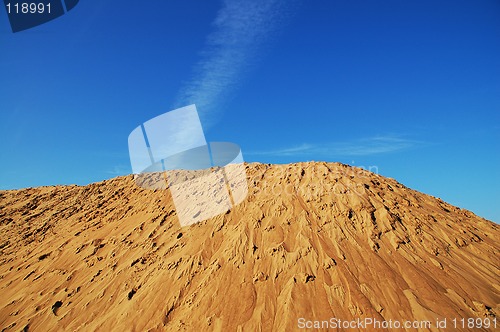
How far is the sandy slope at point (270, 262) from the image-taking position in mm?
13828

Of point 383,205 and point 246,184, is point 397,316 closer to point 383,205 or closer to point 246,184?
point 383,205

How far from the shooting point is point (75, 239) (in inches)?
917

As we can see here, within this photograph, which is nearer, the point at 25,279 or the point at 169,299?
the point at 169,299

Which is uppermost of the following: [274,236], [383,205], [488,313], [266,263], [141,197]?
[141,197]

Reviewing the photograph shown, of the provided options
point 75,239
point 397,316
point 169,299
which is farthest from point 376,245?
point 75,239

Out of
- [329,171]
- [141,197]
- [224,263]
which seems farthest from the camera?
[141,197]

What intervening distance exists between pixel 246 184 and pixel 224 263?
786 centimetres

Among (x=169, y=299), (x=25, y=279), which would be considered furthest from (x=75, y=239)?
(x=169, y=299)

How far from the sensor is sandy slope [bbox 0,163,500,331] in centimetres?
1383

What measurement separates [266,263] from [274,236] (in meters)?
2.11

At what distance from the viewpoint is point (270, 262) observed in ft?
54.2

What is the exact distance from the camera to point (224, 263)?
1708 centimetres

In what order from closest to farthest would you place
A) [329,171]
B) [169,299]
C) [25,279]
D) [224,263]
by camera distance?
1. [169,299]
2. [224,263]
3. [25,279]
4. [329,171]

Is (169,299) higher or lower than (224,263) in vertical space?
lower
